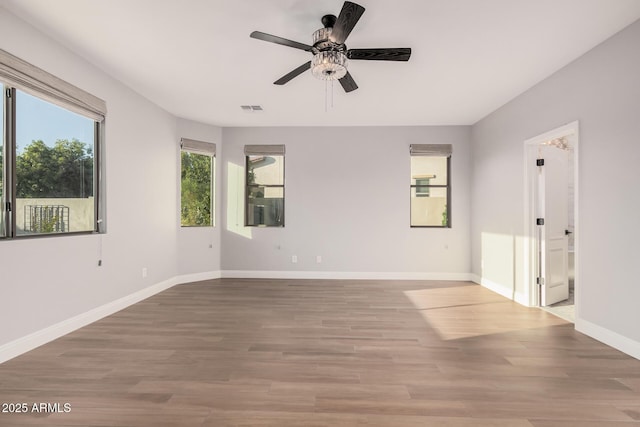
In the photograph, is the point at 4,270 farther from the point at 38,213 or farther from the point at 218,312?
the point at 218,312

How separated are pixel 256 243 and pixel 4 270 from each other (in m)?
3.69

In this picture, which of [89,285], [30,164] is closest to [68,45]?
[30,164]

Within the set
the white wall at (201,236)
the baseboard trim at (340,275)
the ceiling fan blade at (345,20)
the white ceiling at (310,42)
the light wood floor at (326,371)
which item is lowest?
the light wood floor at (326,371)

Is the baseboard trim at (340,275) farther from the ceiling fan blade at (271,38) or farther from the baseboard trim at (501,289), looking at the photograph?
the ceiling fan blade at (271,38)

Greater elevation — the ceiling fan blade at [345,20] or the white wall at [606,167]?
the ceiling fan blade at [345,20]

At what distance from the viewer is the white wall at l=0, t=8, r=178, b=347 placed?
2.66m

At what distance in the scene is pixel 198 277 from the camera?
5.69 meters

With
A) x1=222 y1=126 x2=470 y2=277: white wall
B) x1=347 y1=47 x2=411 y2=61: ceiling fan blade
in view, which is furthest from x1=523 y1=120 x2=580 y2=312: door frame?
x1=347 y1=47 x2=411 y2=61: ceiling fan blade

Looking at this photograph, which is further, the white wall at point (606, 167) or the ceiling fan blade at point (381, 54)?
the white wall at point (606, 167)

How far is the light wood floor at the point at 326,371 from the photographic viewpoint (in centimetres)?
188

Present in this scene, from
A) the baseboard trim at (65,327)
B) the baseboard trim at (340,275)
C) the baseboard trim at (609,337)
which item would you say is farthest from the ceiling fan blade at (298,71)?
the baseboard trim at (340,275)

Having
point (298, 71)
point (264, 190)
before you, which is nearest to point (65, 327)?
point (298, 71)

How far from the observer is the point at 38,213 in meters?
2.93

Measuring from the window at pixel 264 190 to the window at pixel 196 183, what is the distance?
637mm
